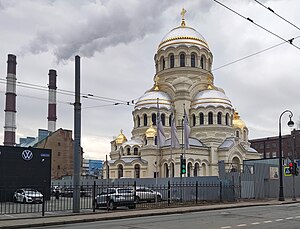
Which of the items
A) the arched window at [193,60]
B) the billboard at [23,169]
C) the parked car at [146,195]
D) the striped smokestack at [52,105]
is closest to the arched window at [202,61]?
the arched window at [193,60]

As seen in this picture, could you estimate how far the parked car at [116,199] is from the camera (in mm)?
24094

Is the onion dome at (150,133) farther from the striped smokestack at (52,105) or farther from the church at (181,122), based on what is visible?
the striped smokestack at (52,105)

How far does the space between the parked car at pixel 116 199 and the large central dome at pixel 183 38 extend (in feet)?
167

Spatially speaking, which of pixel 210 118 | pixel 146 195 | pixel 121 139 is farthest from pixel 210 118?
pixel 146 195

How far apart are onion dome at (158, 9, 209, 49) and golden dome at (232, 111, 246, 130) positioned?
1368cm

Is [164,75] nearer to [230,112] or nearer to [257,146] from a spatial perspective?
[230,112]

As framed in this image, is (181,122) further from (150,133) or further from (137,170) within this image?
(137,170)

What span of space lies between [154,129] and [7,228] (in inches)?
1986

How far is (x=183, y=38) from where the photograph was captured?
239 feet

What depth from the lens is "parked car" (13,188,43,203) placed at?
29961mm

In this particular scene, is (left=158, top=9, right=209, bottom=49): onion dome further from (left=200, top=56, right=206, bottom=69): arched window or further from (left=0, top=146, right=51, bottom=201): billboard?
(left=0, top=146, right=51, bottom=201): billboard

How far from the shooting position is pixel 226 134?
6662 cm

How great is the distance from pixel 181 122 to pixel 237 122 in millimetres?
11600

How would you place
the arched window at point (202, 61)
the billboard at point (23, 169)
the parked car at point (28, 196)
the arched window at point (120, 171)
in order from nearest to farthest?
1. the parked car at point (28, 196)
2. the billboard at point (23, 169)
3. the arched window at point (120, 171)
4. the arched window at point (202, 61)
